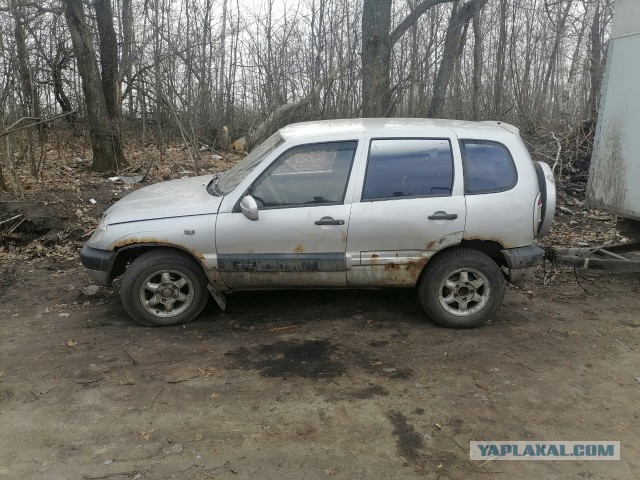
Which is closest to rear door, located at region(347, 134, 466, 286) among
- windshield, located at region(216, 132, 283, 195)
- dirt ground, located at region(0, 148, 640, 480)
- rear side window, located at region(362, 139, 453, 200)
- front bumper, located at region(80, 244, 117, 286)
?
rear side window, located at region(362, 139, 453, 200)

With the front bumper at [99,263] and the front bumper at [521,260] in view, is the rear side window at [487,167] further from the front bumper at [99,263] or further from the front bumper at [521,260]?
the front bumper at [99,263]

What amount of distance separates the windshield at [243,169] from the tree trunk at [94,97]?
5.93 m

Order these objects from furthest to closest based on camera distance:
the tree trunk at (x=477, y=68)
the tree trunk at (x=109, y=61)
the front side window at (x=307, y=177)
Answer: the tree trunk at (x=477, y=68) < the tree trunk at (x=109, y=61) < the front side window at (x=307, y=177)

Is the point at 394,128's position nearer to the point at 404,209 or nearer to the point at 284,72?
the point at 404,209

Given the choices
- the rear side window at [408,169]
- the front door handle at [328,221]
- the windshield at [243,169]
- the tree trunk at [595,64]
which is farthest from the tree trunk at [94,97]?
the tree trunk at [595,64]

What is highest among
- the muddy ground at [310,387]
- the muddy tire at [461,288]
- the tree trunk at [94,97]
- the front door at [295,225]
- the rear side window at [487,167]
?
the tree trunk at [94,97]

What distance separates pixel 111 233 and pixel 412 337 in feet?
9.34

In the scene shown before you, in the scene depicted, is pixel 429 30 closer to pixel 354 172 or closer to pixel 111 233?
pixel 354 172

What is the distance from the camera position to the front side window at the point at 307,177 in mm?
4656

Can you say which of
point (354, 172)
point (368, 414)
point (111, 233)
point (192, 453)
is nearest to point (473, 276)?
point (354, 172)

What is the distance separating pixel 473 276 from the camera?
480 cm

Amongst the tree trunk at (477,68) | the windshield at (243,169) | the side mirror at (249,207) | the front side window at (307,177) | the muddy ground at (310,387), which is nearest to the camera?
the muddy ground at (310,387)

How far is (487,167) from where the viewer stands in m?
4.75

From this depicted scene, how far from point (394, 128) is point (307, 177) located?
3.11ft
